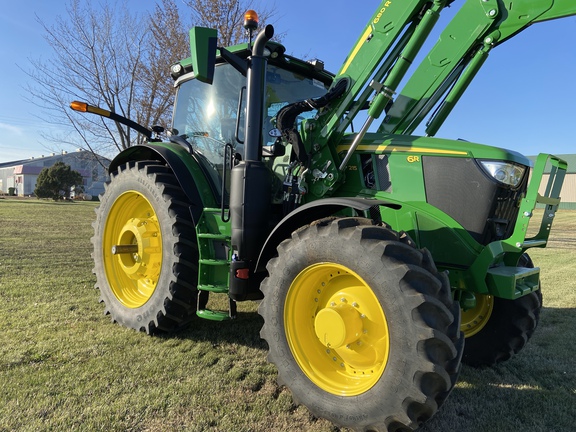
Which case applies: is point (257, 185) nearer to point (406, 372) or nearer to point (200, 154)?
point (200, 154)

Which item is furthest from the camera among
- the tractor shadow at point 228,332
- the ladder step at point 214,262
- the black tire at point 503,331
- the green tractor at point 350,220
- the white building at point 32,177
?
the white building at point 32,177

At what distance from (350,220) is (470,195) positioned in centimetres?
98

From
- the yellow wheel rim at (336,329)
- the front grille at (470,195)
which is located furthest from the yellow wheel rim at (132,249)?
the front grille at (470,195)

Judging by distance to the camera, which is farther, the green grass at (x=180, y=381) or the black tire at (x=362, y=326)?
the green grass at (x=180, y=381)

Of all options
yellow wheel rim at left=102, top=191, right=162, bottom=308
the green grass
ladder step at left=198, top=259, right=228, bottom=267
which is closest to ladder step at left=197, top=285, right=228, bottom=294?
ladder step at left=198, top=259, right=228, bottom=267

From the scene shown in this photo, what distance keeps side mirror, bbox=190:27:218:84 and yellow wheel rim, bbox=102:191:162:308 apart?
1689 millimetres

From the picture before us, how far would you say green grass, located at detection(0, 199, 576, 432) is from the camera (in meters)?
2.49

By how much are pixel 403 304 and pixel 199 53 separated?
83.0 inches

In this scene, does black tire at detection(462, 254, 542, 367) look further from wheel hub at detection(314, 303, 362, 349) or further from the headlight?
wheel hub at detection(314, 303, 362, 349)

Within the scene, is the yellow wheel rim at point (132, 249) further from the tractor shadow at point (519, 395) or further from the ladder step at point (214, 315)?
the tractor shadow at point (519, 395)

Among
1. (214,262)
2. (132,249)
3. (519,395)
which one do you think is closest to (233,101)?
(214,262)

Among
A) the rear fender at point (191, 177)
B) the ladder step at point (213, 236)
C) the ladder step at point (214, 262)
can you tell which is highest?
the rear fender at point (191, 177)

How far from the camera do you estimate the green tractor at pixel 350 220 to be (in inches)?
93.7

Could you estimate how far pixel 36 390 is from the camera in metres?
2.73
